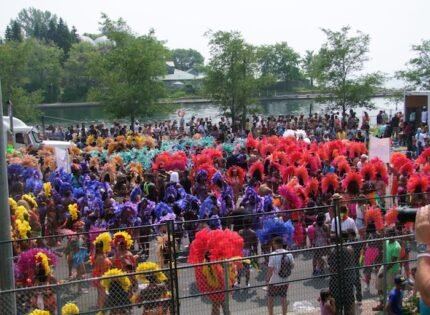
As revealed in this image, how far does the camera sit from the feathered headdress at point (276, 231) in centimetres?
938

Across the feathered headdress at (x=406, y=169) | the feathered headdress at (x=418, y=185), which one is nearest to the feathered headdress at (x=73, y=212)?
the feathered headdress at (x=418, y=185)

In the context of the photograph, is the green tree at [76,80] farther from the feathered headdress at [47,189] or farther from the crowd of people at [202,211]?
the feathered headdress at [47,189]

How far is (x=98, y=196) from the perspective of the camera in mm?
13797

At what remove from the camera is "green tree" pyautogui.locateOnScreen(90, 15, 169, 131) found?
36.5 meters

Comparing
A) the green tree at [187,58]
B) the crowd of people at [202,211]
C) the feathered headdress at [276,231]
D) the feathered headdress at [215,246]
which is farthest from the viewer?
the green tree at [187,58]

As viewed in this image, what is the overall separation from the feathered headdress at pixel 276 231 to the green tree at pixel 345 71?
27.1m

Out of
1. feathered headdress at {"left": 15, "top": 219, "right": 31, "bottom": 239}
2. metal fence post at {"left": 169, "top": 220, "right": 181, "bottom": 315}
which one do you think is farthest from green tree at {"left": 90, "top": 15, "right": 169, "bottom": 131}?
metal fence post at {"left": 169, "top": 220, "right": 181, "bottom": 315}

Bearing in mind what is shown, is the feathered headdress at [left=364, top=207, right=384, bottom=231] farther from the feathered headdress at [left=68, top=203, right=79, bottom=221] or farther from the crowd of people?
the feathered headdress at [left=68, top=203, right=79, bottom=221]

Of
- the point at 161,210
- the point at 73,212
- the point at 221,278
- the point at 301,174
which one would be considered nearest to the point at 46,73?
the point at 301,174

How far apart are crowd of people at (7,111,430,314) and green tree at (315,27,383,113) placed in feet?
49.1

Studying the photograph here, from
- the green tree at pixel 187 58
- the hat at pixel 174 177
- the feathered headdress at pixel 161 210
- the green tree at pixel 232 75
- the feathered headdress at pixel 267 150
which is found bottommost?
the feathered headdress at pixel 161 210

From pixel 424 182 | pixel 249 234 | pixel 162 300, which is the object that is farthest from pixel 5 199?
pixel 424 182

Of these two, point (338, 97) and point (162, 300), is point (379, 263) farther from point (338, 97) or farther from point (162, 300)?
point (338, 97)

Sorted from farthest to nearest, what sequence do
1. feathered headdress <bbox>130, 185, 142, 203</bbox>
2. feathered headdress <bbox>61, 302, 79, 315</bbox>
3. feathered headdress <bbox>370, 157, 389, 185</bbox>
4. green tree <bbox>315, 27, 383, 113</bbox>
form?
green tree <bbox>315, 27, 383, 113</bbox>, feathered headdress <bbox>370, 157, 389, 185</bbox>, feathered headdress <bbox>130, 185, 142, 203</bbox>, feathered headdress <bbox>61, 302, 79, 315</bbox>
